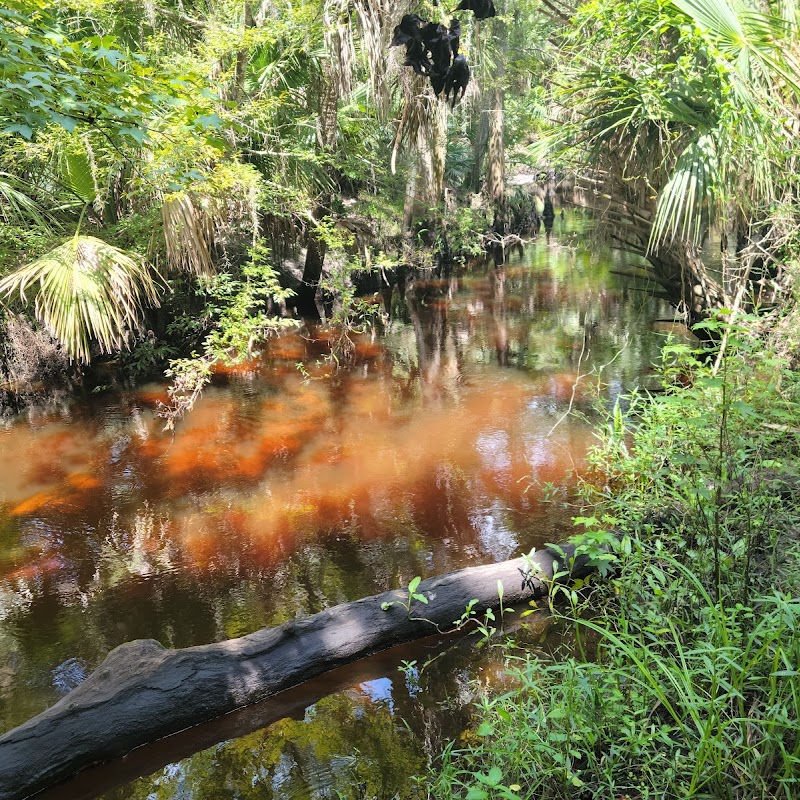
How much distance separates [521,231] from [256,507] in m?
17.8

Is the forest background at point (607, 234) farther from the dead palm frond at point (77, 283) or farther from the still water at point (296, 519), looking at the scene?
the still water at point (296, 519)

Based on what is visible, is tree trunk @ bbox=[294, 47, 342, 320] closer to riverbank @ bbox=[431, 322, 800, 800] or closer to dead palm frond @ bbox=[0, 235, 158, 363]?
dead palm frond @ bbox=[0, 235, 158, 363]

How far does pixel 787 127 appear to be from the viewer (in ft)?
16.4

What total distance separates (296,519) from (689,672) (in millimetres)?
3659

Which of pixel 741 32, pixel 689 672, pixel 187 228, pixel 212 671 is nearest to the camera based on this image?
pixel 689 672

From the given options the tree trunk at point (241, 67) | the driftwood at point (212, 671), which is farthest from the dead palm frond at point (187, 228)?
the driftwood at point (212, 671)

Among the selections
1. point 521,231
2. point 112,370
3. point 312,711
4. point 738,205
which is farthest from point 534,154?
point 521,231

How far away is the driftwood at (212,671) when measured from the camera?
2.84 metres

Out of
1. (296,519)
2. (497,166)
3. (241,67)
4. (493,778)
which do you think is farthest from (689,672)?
(497,166)

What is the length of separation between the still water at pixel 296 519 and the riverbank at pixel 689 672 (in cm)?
66

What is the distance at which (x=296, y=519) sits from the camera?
5.24 meters

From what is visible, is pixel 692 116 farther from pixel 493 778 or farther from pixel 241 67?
pixel 241 67

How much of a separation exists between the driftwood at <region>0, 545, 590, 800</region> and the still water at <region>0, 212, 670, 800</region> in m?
0.13

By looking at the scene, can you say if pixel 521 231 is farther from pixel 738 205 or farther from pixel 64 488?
pixel 64 488
